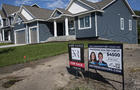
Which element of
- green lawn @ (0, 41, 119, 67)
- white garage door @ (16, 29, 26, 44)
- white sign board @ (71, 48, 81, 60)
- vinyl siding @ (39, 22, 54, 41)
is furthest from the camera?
white garage door @ (16, 29, 26, 44)

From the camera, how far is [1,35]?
39.7 m

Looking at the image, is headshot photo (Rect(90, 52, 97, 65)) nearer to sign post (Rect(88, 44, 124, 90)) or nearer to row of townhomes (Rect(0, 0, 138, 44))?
sign post (Rect(88, 44, 124, 90))

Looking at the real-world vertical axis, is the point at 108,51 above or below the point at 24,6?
below

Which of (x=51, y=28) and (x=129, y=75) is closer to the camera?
(x=129, y=75)

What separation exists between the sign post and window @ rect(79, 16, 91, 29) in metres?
15.1

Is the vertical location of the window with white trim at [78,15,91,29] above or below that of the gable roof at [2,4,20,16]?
below

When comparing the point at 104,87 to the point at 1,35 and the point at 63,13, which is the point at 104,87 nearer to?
the point at 63,13

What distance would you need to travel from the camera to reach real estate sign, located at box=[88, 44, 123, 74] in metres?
4.16

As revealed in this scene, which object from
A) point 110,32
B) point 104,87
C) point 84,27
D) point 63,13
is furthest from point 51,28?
point 104,87

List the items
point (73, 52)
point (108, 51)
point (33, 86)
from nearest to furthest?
point (108, 51), point (33, 86), point (73, 52)

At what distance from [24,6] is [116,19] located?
16898mm

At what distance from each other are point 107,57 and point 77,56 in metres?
1.36

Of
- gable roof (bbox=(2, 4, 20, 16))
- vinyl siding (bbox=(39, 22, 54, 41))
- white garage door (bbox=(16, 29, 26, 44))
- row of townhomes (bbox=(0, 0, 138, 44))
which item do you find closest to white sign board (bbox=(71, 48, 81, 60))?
row of townhomes (bbox=(0, 0, 138, 44))

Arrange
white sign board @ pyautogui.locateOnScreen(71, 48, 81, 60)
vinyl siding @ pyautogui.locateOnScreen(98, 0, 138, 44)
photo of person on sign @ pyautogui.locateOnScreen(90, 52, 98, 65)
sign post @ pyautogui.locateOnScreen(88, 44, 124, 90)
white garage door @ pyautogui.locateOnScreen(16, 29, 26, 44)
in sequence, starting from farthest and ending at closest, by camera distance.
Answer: white garage door @ pyautogui.locateOnScreen(16, 29, 26, 44) → vinyl siding @ pyautogui.locateOnScreen(98, 0, 138, 44) → white sign board @ pyautogui.locateOnScreen(71, 48, 81, 60) → photo of person on sign @ pyautogui.locateOnScreen(90, 52, 98, 65) → sign post @ pyautogui.locateOnScreen(88, 44, 124, 90)
